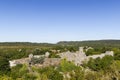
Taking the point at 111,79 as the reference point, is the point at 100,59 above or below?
above

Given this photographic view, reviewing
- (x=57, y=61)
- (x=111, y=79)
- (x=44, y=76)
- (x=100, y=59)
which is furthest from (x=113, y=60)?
(x=44, y=76)

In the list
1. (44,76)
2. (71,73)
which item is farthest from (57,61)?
(44,76)

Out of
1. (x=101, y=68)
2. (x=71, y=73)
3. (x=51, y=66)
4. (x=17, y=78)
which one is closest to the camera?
(x=17, y=78)

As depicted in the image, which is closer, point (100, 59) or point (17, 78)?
point (17, 78)

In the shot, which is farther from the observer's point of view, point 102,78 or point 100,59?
point 100,59

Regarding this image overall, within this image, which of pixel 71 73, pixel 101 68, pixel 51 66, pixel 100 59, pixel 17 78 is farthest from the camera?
pixel 100 59

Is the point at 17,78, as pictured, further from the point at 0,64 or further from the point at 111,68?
the point at 111,68

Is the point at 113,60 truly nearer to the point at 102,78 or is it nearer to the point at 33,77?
the point at 102,78

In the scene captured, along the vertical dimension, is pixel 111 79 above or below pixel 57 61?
below

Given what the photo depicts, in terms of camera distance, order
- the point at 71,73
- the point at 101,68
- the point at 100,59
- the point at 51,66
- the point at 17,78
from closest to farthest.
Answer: the point at 17,78, the point at 71,73, the point at 51,66, the point at 101,68, the point at 100,59
